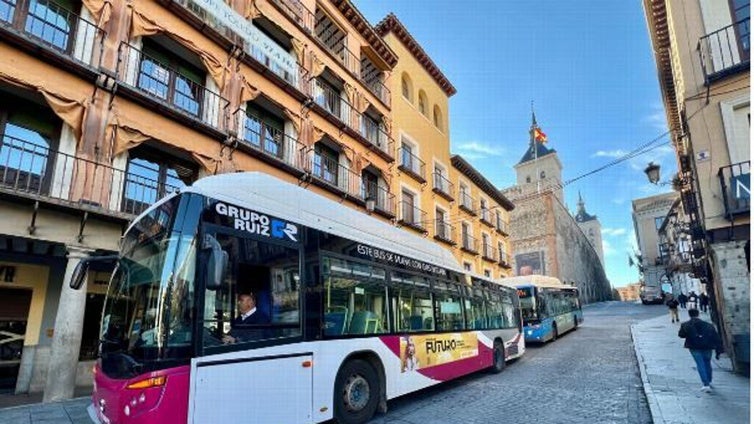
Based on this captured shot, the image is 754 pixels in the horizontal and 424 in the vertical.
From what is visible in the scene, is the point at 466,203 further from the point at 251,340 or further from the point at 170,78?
the point at 251,340

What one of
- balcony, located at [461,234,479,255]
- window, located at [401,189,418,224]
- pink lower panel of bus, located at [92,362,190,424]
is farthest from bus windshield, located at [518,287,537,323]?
pink lower panel of bus, located at [92,362,190,424]

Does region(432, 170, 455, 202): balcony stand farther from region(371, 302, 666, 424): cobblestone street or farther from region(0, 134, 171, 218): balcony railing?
region(0, 134, 171, 218): balcony railing

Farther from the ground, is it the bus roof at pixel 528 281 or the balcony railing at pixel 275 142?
the balcony railing at pixel 275 142

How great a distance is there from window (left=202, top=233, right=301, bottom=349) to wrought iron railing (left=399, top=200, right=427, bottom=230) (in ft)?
48.7

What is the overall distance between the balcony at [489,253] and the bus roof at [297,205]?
20.5m

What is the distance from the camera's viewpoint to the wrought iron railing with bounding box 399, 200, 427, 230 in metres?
20.3

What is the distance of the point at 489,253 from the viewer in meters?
29.4

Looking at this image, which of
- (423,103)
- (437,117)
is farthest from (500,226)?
(423,103)

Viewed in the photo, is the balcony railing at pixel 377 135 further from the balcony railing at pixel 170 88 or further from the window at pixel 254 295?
the window at pixel 254 295

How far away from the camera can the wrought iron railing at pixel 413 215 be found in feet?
66.7

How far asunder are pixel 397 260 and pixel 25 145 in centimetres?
840

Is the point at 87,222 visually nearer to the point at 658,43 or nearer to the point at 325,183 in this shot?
the point at 325,183

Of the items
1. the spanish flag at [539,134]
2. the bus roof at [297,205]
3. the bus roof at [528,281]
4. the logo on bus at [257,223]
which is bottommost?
the bus roof at [528,281]

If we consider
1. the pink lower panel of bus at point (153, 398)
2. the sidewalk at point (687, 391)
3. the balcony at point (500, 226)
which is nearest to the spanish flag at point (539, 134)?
the balcony at point (500, 226)
